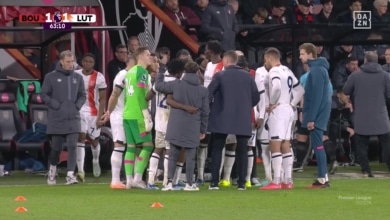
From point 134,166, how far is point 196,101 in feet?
5.37

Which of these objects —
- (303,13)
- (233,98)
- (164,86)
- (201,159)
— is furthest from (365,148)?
(303,13)

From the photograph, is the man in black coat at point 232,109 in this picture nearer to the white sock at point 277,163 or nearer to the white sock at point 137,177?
the white sock at point 277,163

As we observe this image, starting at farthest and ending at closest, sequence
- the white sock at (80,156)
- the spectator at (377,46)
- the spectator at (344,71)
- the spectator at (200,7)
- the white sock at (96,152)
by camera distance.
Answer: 1. the spectator at (200,7)
2. the spectator at (344,71)
3. the spectator at (377,46)
4. the white sock at (96,152)
5. the white sock at (80,156)

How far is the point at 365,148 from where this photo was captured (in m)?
26.2

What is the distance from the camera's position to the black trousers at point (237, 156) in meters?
22.3

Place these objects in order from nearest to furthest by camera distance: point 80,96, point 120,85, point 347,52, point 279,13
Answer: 1. point 120,85
2. point 80,96
3. point 347,52
4. point 279,13

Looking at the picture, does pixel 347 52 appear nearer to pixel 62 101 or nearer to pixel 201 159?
pixel 201 159

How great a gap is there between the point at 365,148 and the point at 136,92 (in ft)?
18.3

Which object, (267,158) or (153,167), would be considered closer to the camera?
(153,167)

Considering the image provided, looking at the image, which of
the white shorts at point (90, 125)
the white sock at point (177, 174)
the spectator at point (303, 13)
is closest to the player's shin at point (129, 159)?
the white sock at point (177, 174)

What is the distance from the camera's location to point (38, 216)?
59.5ft

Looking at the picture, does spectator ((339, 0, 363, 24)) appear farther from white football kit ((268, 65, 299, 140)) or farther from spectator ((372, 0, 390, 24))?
white football kit ((268, 65, 299, 140))

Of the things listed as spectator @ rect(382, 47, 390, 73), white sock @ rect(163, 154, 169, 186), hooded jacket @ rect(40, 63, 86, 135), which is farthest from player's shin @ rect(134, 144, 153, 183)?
spectator @ rect(382, 47, 390, 73)

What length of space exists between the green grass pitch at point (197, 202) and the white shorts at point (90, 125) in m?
1.25
